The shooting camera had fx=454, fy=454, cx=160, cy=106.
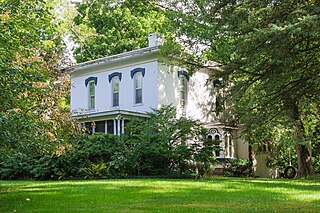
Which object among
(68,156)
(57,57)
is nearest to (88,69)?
(68,156)

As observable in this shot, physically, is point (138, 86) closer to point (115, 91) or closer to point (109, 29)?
point (115, 91)

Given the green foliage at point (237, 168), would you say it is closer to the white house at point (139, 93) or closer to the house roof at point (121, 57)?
the white house at point (139, 93)

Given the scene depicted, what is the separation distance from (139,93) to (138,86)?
15.2 inches

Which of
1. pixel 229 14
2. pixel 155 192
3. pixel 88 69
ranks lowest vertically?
pixel 155 192

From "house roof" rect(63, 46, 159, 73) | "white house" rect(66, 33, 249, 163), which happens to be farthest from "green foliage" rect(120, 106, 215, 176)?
"house roof" rect(63, 46, 159, 73)

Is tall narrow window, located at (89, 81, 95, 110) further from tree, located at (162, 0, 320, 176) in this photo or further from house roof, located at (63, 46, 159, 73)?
tree, located at (162, 0, 320, 176)

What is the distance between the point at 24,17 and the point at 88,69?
647 inches

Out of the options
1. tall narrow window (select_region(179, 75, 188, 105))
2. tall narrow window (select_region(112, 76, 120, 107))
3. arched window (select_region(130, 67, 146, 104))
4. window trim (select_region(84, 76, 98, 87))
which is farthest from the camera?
window trim (select_region(84, 76, 98, 87))

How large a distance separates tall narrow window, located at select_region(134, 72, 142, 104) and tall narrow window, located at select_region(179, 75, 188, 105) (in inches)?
92.2

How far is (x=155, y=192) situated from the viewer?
12508mm

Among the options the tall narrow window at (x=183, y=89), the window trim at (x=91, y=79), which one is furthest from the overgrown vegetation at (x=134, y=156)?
the window trim at (x=91, y=79)

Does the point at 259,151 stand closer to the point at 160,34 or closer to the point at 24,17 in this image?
the point at 160,34

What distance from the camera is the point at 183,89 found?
1011 inches

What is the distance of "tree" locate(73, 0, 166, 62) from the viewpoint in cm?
3597
